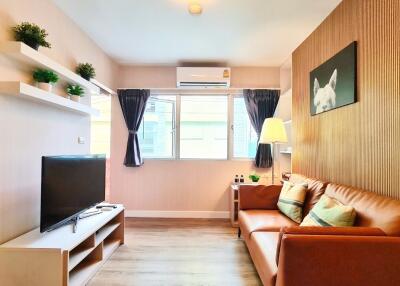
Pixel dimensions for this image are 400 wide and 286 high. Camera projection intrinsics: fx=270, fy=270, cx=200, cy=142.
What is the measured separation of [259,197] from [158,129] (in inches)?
86.5

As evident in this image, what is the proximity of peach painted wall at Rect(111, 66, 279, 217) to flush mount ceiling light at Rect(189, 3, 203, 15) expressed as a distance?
1946mm

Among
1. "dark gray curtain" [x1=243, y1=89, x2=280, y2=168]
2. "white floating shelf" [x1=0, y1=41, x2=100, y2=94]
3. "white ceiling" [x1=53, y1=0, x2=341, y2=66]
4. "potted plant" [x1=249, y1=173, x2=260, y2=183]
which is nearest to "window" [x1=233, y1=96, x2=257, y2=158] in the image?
"dark gray curtain" [x1=243, y1=89, x2=280, y2=168]

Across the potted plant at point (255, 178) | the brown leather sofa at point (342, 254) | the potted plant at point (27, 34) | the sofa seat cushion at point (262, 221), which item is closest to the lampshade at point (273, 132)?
the potted plant at point (255, 178)

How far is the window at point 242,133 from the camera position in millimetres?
4648

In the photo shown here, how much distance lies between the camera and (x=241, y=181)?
450cm

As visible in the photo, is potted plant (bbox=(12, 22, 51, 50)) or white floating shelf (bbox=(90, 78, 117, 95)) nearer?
potted plant (bbox=(12, 22, 51, 50))

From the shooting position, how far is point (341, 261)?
1.42 metres

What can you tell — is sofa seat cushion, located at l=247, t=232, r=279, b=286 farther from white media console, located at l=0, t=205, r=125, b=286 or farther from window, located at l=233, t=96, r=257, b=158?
window, located at l=233, t=96, r=257, b=158

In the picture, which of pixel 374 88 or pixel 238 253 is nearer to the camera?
pixel 374 88

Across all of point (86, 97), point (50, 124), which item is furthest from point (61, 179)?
point (86, 97)

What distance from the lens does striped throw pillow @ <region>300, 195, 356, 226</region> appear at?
6.02ft

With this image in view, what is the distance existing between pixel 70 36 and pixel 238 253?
305 cm

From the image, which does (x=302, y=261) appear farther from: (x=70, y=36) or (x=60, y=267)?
(x=70, y=36)

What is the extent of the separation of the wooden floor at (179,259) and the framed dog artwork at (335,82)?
1771 mm
